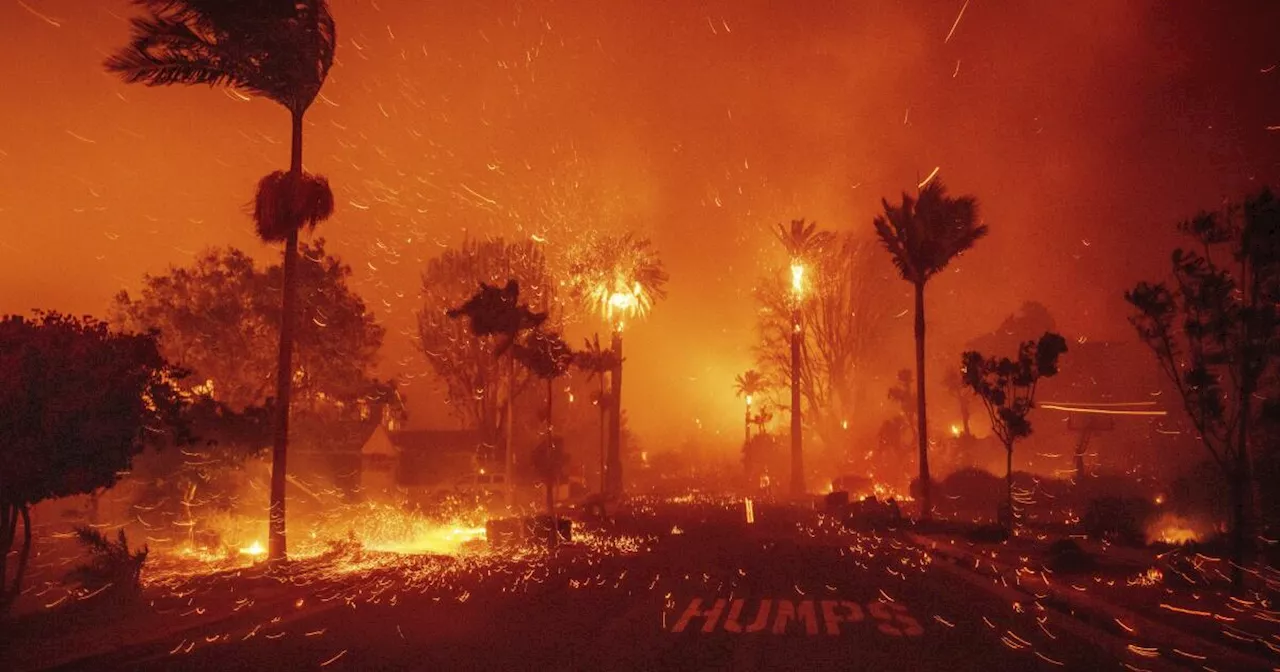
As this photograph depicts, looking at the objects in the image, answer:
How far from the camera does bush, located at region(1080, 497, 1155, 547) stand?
25.8 m

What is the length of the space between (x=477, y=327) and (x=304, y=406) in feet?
46.6

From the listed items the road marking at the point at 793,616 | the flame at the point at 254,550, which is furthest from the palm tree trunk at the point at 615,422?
the road marking at the point at 793,616

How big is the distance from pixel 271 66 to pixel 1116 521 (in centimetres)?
2383

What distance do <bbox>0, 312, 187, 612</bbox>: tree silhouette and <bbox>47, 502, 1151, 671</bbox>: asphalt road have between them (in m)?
2.85

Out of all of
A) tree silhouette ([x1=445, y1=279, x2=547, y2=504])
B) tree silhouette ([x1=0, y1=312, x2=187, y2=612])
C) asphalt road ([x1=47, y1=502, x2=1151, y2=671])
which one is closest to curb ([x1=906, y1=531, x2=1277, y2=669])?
asphalt road ([x1=47, y1=502, x2=1151, y2=671])

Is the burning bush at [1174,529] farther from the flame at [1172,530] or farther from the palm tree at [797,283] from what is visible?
the palm tree at [797,283]

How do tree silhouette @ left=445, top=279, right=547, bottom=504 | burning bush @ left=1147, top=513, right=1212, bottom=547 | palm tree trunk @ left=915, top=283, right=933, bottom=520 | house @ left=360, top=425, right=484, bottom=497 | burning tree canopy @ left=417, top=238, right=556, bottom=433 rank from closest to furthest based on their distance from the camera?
1. burning bush @ left=1147, top=513, right=1212, bottom=547
2. palm tree trunk @ left=915, top=283, right=933, bottom=520
3. tree silhouette @ left=445, top=279, right=547, bottom=504
4. house @ left=360, top=425, right=484, bottom=497
5. burning tree canopy @ left=417, top=238, right=556, bottom=433

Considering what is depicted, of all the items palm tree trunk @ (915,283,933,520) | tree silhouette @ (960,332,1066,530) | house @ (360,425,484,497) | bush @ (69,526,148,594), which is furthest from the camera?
house @ (360,425,484,497)

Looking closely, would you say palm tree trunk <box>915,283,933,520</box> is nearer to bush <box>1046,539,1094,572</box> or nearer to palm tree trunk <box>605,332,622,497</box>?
bush <box>1046,539,1094,572</box>

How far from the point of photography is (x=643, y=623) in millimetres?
13391

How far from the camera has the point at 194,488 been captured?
2558cm

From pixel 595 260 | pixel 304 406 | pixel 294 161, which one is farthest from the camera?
pixel 595 260

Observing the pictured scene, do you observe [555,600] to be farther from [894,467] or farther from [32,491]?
[894,467]

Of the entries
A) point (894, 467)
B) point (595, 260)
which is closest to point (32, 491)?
point (595, 260)
